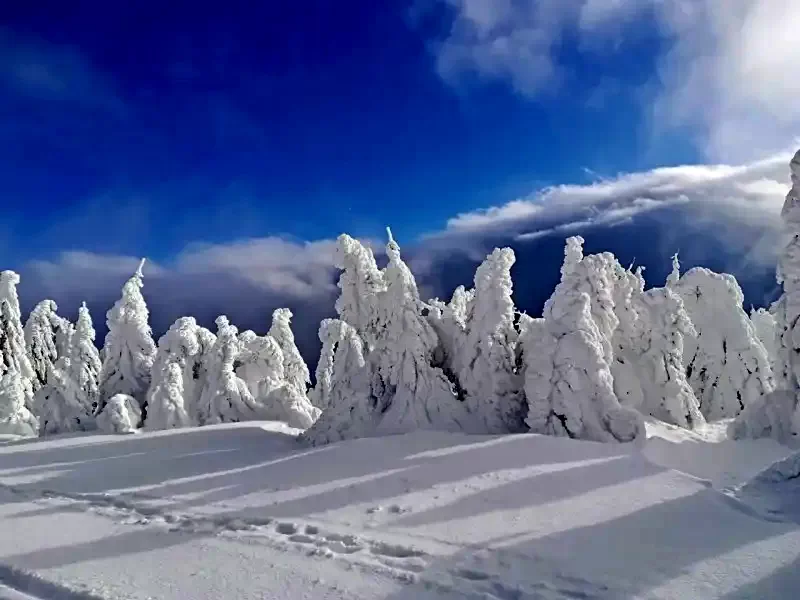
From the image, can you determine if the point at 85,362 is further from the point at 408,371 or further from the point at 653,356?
the point at 653,356

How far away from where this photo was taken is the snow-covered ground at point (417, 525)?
767 centimetres

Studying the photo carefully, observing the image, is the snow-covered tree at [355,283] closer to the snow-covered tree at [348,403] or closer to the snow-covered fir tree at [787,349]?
the snow-covered tree at [348,403]

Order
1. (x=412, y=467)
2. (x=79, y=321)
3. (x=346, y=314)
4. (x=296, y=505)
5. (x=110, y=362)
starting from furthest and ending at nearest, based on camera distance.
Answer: (x=79, y=321) → (x=110, y=362) → (x=346, y=314) → (x=412, y=467) → (x=296, y=505)

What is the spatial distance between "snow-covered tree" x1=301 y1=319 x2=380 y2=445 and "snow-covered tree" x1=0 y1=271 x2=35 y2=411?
97.1 ft

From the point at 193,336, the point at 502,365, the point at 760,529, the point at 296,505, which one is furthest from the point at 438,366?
the point at 193,336

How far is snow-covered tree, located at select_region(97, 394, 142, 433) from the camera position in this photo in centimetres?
2583

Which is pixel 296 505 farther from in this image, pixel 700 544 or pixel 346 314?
pixel 346 314

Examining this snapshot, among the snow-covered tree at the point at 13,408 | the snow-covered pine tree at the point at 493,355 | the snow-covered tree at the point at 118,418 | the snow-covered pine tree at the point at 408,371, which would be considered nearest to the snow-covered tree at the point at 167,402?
the snow-covered tree at the point at 118,418

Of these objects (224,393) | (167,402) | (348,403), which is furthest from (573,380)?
(167,402)

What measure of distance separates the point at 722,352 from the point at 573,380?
16884 mm

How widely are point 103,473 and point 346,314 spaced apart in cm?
1238

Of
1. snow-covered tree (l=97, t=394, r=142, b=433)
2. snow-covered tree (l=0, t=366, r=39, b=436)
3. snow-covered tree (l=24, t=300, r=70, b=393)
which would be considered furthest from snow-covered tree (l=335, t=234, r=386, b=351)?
snow-covered tree (l=24, t=300, r=70, b=393)

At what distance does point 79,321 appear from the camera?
34.0 meters

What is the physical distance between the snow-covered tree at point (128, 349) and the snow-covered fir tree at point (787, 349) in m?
28.9
